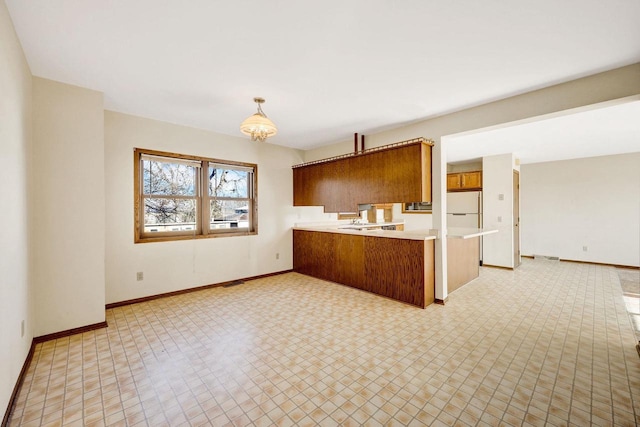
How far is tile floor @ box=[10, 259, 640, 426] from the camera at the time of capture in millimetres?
1680

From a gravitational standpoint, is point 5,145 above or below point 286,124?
below

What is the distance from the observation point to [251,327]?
2932 mm

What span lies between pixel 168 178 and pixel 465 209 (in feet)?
20.4

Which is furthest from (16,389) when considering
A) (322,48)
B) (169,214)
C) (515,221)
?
(515,221)

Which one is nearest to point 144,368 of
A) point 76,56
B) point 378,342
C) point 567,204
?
point 378,342

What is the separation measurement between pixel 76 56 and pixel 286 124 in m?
2.35

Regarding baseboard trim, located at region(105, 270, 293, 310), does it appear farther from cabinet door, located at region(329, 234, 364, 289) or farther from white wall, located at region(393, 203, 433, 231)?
white wall, located at region(393, 203, 433, 231)

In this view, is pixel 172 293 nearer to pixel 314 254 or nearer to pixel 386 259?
pixel 314 254

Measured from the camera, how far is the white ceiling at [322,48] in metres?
1.71

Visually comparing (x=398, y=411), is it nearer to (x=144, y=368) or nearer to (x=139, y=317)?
(x=144, y=368)

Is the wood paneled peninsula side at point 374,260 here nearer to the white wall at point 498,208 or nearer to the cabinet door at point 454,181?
the white wall at point 498,208

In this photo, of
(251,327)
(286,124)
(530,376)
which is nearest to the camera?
(530,376)

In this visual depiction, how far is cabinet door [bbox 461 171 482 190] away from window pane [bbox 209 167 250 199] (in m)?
4.99

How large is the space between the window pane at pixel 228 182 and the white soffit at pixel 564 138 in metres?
3.48
